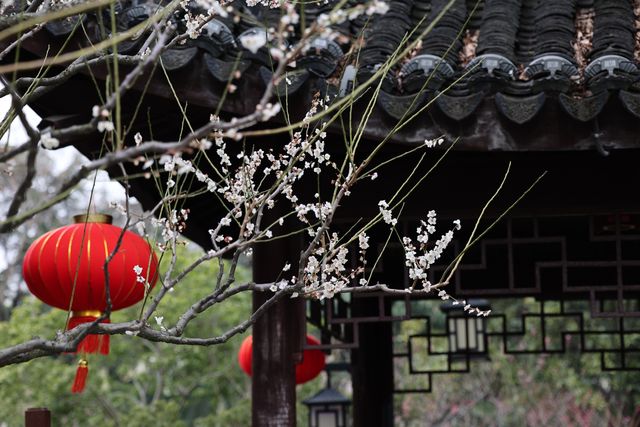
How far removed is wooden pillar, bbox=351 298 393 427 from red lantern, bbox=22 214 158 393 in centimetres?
342

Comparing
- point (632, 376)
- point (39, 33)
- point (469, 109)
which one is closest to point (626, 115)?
point (469, 109)

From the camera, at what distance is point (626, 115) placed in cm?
405

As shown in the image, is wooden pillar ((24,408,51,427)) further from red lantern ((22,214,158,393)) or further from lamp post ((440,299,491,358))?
lamp post ((440,299,491,358))

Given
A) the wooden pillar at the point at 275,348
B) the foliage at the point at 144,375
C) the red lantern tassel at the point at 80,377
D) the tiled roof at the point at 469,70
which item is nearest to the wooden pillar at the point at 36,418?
the red lantern tassel at the point at 80,377

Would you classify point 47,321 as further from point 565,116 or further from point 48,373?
point 565,116

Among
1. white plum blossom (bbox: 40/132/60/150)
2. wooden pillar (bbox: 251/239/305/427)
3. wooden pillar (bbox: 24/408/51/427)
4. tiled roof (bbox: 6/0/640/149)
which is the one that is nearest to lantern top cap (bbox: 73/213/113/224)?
wooden pillar (bbox: 251/239/305/427)

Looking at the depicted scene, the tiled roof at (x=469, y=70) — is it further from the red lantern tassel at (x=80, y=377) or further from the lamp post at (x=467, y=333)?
the lamp post at (x=467, y=333)

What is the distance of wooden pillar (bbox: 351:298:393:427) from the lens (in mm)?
8195

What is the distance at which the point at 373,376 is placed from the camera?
8320 millimetres

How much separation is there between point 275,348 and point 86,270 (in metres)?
0.93

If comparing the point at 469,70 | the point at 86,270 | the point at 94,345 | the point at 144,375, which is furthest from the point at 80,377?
the point at 144,375

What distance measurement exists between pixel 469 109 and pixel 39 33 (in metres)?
1.64

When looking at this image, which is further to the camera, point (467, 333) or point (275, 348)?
point (467, 333)

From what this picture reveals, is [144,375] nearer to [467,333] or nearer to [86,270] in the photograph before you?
[467,333]
